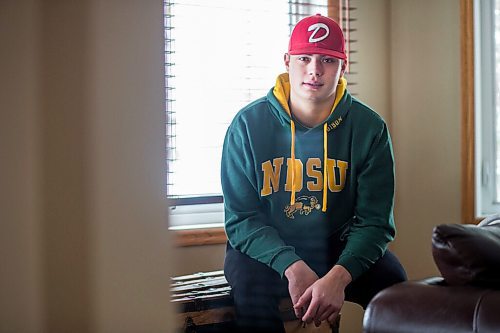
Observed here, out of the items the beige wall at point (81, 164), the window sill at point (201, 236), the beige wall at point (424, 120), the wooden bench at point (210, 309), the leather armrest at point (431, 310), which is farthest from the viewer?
the beige wall at point (424, 120)

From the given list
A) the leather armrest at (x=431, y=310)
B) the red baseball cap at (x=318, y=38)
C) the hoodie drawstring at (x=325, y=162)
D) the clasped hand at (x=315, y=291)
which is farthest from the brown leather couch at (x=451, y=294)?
the red baseball cap at (x=318, y=38)

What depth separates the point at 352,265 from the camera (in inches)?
71.1

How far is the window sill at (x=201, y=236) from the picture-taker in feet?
6.96

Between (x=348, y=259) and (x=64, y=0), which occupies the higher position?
(x=64, y=0)

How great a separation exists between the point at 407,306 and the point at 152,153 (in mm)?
887

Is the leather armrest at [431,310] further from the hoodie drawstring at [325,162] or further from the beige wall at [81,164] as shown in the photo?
the beige wall at [81,164]

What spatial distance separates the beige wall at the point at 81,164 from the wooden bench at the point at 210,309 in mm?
1233

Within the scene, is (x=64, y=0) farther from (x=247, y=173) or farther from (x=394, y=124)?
(x=394, y=124)

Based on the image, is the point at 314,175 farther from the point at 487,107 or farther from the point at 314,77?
the point at 487,107

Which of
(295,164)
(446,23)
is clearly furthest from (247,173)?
→ (446,23)

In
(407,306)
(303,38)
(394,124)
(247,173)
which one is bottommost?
(407,306)

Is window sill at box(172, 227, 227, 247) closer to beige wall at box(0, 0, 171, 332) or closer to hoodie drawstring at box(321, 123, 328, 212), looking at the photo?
hoodie drawstring at box(321, 123, 328, 212)

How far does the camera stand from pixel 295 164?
1896 millimetres

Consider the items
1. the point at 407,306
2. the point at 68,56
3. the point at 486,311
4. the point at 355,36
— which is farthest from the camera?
the point at 355,36
